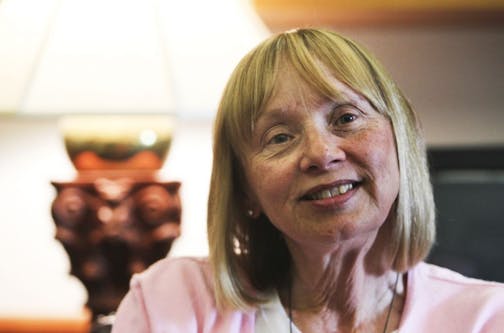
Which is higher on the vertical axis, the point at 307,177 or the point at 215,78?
the point at 215,78

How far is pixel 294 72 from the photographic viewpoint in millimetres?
969

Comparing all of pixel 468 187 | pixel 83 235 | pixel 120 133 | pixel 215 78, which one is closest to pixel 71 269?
pixel 83 235

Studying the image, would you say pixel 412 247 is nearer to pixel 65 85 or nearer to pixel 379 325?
pixel 379 325

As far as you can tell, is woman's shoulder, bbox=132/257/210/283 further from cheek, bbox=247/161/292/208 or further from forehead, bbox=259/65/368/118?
forehead, bbox=259/65/368/118

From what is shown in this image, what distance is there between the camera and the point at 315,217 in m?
0.93

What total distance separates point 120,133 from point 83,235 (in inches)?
8.0

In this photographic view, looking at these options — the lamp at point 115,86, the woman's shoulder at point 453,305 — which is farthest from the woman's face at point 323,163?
the lamp at point 115,86

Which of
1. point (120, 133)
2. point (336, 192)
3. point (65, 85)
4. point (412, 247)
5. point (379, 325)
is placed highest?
point (65, 85)

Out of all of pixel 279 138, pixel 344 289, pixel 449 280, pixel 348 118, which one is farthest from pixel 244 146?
pixel 449 280

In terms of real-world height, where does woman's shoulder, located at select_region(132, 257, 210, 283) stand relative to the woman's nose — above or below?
below

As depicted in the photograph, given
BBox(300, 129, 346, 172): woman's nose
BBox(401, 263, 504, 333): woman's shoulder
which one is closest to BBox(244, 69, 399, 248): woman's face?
BBox(300, 129, 346, 172): woman's nose

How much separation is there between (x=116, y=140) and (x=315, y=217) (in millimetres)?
470

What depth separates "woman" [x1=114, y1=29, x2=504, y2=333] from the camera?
0.94 m

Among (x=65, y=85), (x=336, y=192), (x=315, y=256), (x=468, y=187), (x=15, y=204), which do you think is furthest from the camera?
(x=15, y=204)
